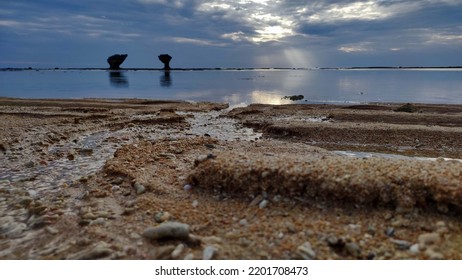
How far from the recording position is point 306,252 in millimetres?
3336

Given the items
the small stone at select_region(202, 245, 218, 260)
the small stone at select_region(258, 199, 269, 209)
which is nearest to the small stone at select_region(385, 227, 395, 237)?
the small stone at select_region(258, 199, 269, 209)

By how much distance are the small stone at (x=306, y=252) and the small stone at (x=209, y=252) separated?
910 millimetres

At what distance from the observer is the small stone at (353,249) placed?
132 inches

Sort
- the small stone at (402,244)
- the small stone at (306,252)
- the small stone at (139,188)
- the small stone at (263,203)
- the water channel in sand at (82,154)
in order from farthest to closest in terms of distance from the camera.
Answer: the water channel in sand at (82,154) < the small stone at (139,188) < the small stone at (263,203) < the small stone at (402,244) < the small stone at (306,252)

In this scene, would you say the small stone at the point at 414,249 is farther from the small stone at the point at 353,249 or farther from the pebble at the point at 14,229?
the pebble at the point at 14,229

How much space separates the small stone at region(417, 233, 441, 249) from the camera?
3.41 metres

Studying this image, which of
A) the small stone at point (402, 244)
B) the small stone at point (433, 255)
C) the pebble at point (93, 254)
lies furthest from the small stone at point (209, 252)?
the small stone at point (433, 255)

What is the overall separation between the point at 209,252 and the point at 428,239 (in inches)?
96.4

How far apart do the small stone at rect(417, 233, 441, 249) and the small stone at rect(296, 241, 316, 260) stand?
3.94 ft

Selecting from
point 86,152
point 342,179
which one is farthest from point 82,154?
point 342,179

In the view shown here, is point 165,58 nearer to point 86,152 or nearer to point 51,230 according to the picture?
point 86,152

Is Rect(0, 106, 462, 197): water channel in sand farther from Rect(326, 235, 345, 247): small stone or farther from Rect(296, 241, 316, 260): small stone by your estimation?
Rect(326, 235, 345, 247): small stone
